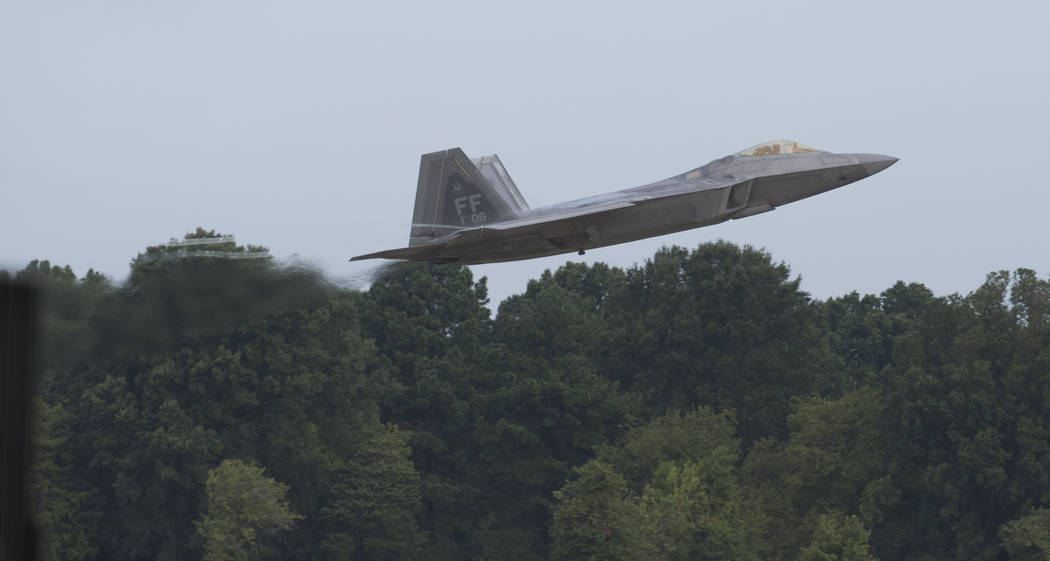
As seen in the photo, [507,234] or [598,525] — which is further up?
[507,234]

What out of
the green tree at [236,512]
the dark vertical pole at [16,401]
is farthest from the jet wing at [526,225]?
the green tree at [236,512]

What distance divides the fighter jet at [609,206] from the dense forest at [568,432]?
28.4 meters

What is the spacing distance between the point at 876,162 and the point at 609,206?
6502 millimetres

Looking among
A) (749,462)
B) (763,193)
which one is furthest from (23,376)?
(749,462)

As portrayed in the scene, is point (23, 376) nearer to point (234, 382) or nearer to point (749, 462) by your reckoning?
point (234, 382)

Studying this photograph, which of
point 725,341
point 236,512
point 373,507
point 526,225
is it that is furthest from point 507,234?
point 725,341

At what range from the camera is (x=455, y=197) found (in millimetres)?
35906

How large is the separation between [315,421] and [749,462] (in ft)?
79.7

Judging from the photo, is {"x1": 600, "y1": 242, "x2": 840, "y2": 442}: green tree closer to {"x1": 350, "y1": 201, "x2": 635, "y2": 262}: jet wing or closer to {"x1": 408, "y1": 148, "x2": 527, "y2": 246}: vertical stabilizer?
{"x1": 408, "y1": 148, "x2": 527, "y2": 246}: vertical stabilizer

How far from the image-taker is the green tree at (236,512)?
72.0 m

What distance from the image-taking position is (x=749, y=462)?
79.2 metres

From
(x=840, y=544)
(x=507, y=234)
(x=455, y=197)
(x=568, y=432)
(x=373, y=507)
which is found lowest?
(x=840, y=544)

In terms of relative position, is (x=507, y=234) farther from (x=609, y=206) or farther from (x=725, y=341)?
(x=725, y=341)

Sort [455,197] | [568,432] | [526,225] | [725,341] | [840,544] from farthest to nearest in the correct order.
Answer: [725,341]
[568,432]
[840,544]
[455,197]
[526,225]
